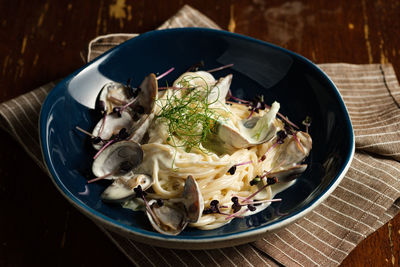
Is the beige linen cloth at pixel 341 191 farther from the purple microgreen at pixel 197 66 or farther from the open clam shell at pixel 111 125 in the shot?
the purple microgreen at pixel 197 66

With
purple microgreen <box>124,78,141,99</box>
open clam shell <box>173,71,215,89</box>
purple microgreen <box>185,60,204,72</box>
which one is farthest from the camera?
purple microgreen <box>185,60,204,72</box>

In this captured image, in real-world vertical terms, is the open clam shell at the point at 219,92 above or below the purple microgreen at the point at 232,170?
above

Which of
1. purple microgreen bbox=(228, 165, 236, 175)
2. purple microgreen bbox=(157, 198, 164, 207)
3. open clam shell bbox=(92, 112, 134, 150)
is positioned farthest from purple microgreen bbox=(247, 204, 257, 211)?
open clam shell bbox=(92, 112, 134, 150)

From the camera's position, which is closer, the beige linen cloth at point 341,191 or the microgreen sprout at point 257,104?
the beige linen cloth at point 341,191

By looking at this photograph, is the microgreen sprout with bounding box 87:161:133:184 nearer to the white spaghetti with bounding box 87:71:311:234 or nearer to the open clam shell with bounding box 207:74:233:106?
the white spaghetti with bounding box 87:71:311:234

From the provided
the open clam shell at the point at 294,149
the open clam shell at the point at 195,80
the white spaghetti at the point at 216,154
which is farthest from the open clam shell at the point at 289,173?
the open clam shell at the point at 195,80

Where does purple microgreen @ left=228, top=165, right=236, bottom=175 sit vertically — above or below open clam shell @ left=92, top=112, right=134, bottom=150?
below

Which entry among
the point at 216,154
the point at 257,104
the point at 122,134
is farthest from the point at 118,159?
the point at 257,104
